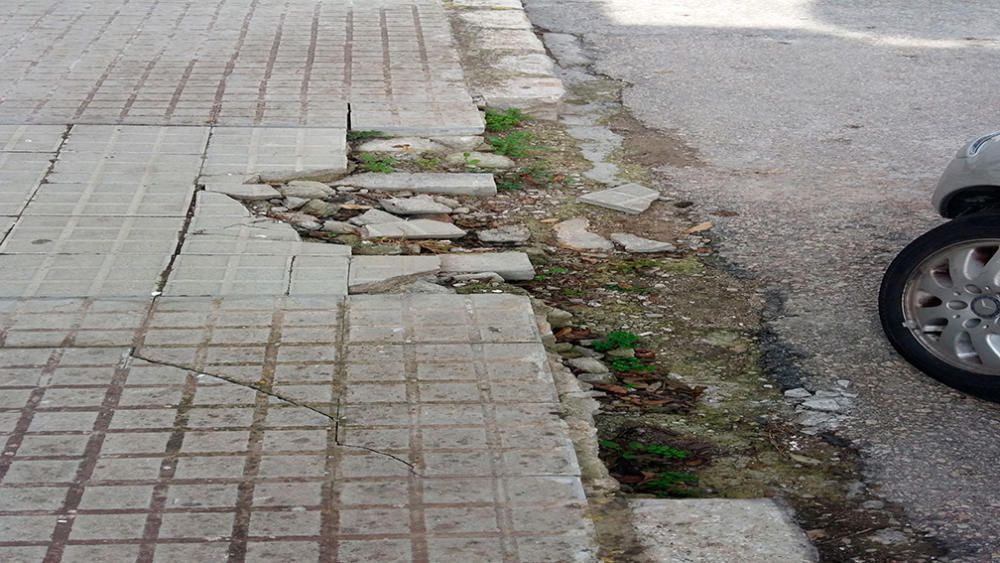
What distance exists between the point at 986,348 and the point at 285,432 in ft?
7.92

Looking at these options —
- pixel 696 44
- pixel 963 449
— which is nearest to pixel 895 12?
pixel 696 44

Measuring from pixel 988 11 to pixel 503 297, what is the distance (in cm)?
880

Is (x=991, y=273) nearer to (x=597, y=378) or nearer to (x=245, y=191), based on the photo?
(x=597, y=378)

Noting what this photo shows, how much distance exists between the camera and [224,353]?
4.51 meters

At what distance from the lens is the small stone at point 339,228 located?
236 inches

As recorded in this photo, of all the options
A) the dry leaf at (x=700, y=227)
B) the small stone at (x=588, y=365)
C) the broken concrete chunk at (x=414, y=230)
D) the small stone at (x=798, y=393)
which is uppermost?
the small stone at (x=798, y=393)

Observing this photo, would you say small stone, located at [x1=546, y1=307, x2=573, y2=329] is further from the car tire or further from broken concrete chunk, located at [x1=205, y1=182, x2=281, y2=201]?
broken concrete chunk, located at [x1=205, y1=182, x2=281, y2=201]

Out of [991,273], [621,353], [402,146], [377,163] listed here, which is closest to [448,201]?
[377,163]

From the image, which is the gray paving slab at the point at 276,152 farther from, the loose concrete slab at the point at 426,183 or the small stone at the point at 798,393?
the small stone at the point at 798,393

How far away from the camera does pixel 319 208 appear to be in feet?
20.6

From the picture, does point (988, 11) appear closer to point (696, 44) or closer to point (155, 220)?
point (696, 44)

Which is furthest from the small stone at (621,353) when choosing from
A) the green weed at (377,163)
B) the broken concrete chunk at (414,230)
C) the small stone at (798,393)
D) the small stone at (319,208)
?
the green weed at (377,163)

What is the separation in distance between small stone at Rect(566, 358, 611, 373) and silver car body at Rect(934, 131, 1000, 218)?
1.48 metres

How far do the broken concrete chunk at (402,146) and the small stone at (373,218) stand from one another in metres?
1.01
